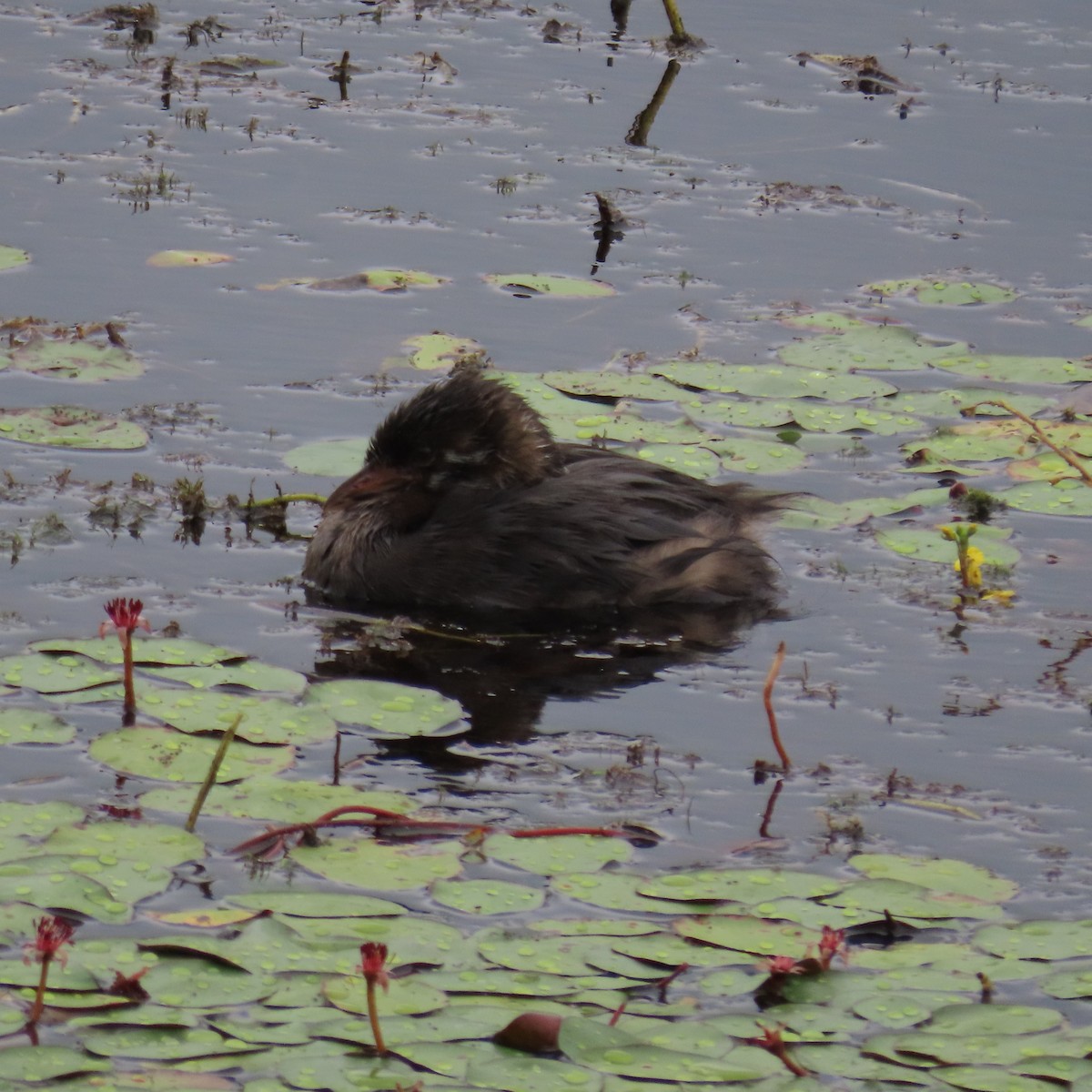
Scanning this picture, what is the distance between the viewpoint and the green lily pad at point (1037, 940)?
16.0ft

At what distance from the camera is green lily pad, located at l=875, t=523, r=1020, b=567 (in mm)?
7574

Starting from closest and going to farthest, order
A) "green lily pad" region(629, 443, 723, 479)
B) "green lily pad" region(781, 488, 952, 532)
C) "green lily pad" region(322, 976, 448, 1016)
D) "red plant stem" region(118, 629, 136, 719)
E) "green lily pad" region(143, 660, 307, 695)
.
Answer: "green lily pad" region(322, 976, 448, 1016) < "red plant stem" region(118, 629, 136, 719) < "green lily pad" region(143, 660, 307, 695) < "green lily pad" region(781, 488, 952, 532) < "green lily pad" region(629, 443, 723, 479)

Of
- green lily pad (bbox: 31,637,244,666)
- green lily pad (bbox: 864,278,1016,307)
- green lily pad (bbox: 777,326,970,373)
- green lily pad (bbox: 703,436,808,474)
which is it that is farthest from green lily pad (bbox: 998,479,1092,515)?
green lily pad (bbox: 31,637,244,666)

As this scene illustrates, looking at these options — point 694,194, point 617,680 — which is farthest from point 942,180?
point 617,680

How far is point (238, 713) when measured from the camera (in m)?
5.84

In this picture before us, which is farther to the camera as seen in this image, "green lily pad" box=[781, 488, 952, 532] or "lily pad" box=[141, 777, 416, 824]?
"green lily pad" box=[781, 488, 952, 532]

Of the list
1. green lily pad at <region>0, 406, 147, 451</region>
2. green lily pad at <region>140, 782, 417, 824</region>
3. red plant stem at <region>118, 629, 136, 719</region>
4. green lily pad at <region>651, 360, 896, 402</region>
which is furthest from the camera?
green lily pad at <region>651, 360, 896, 402</region>

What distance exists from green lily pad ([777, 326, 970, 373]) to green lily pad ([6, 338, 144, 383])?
8.84 ft

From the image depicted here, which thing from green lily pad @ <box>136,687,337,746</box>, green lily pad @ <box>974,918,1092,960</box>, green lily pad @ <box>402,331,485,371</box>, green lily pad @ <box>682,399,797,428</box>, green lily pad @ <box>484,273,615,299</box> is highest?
green lily pad @ <box>484,273,615,299</box>

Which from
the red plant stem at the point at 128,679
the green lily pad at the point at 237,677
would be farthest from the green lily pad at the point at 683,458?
the red plant stem at the point at 128,679

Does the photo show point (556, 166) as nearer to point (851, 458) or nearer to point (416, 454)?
point (851, 458)

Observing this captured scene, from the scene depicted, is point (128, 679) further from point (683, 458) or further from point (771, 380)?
point (771, 380)

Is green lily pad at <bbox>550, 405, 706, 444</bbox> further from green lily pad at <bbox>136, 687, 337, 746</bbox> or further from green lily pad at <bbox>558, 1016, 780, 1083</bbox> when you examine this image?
green lily pad at <bbox>558, 1016, 780, 1083</bbox>

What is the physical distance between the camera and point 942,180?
12.2 meters
